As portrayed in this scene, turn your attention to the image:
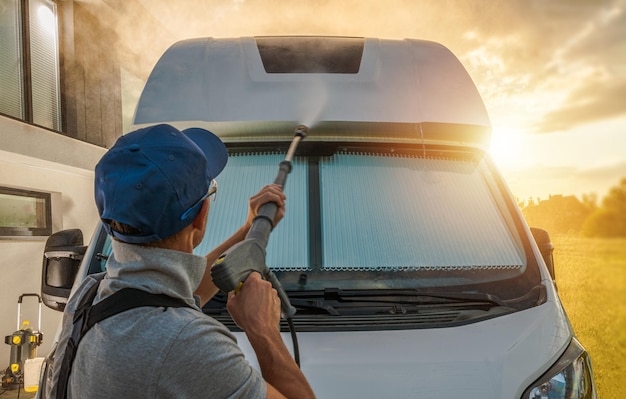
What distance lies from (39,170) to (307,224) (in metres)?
7.62

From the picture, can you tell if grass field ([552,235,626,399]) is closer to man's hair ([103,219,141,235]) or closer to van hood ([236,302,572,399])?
van hood ([236,302,572,399])

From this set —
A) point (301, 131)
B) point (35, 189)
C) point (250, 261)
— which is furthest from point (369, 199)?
point (35, 189)

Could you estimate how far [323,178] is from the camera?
2514 mm

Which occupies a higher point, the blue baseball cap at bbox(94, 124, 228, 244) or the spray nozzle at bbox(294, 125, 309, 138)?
the spray nozzle at bbox(294, 125, 309, 138)

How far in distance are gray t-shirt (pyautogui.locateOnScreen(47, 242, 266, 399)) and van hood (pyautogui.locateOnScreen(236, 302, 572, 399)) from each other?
2.03 ft

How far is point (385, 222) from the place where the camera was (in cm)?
238

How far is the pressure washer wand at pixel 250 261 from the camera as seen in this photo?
1431mm

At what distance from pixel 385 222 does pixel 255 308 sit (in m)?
1.11

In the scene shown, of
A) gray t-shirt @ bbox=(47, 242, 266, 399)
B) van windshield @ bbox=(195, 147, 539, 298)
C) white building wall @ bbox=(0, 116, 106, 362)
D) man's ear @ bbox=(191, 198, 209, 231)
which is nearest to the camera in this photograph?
gray t-shirt @ bbox=(47, 242, 266, 399)

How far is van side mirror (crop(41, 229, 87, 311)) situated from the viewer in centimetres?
241

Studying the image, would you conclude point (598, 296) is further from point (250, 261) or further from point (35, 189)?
point (35, 189)

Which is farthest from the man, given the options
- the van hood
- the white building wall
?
the white building wall

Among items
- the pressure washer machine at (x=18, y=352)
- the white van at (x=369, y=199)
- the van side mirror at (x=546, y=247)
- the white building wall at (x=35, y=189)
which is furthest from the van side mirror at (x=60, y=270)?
the white building wall at (x=35, y=189)

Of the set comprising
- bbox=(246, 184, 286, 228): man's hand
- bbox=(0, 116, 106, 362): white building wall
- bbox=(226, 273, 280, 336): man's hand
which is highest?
bbox=(0, 116, 106, 362): white building wall
